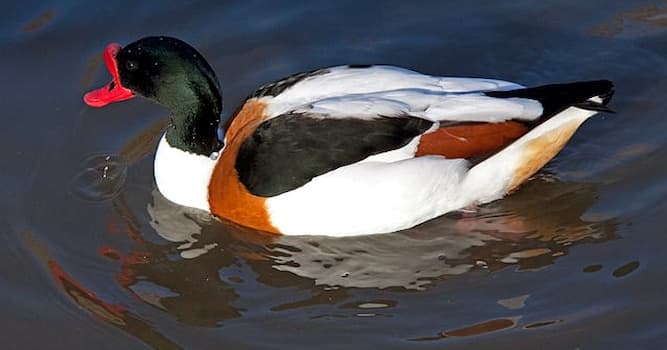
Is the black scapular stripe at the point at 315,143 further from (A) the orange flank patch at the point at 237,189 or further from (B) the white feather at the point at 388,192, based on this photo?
(A) the orange flank patch at the point at 237,189

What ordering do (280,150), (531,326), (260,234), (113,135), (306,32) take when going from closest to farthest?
1. (531,326)
2. (280,150)
3. (260,234)
4. (113,135)
5. (306,32)

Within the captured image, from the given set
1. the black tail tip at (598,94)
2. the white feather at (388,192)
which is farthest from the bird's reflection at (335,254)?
the black tail tip at (598,94)

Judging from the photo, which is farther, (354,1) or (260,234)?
(354,1)

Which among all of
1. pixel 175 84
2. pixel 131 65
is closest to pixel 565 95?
pixel 175 84

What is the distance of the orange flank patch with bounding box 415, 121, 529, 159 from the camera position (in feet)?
21.1

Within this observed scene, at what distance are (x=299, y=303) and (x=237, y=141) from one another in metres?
1.00

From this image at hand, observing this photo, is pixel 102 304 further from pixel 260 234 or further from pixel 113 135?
pixel 113 135

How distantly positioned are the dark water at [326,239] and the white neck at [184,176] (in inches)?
4.9

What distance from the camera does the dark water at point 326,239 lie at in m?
6.00

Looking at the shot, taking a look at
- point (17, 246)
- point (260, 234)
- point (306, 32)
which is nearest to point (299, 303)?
point (260, 234)

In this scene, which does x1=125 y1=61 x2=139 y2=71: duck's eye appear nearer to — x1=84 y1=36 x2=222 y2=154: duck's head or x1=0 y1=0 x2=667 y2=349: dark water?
x1=84 y1=36 x2=222 y2=154: duck's head

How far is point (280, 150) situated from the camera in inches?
249

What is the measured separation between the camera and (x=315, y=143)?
632cm

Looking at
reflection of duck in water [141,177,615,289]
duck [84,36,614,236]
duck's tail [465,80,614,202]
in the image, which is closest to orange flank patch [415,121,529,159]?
duck [84,36,614,236]
